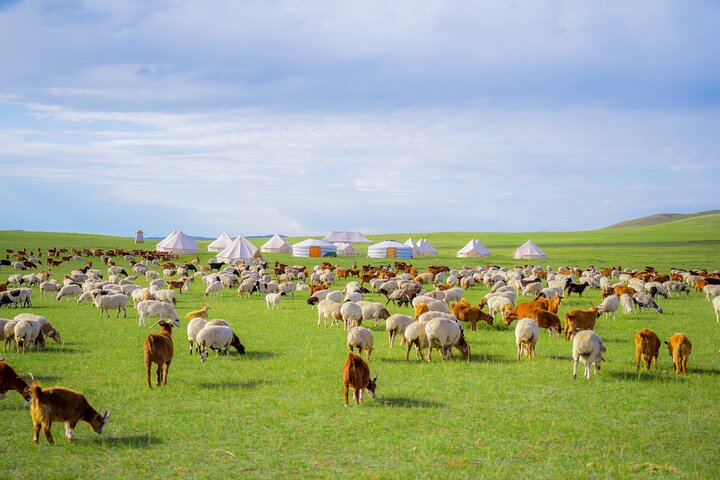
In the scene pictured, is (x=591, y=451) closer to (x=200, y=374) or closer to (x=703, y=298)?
(x=200, y=374)

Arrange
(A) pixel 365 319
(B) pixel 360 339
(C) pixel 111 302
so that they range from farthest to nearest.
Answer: (C) pixel 111 302, (A) pixel 365 319, (B) pixel 360 339

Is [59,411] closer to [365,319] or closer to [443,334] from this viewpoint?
[443,334]

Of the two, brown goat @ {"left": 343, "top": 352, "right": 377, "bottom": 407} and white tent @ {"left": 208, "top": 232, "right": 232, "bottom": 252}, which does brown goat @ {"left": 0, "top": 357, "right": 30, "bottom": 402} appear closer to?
brown goat @ {"left": 343, "top": 352, "right": 377, "bottom": 407}

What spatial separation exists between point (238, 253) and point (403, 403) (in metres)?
58.3

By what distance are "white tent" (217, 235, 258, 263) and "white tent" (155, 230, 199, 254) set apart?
460 inches

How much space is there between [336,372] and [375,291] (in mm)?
21197

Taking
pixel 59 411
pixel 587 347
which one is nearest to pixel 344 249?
pixel 587 347

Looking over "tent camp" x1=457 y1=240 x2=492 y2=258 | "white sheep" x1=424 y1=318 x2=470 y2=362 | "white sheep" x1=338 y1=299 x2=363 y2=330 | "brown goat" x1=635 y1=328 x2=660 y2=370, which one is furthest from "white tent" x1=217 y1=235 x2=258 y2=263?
"brown goat" x1=635 y1=328 x2=660 y2=370

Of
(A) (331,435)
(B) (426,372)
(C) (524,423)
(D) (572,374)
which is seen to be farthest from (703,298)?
(A) (331,435)

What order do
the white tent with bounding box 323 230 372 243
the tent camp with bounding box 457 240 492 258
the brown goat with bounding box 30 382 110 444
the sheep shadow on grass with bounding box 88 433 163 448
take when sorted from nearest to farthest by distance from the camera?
the brown goat with bounding box 30 382 110 444 < the sheep shadow on grass with bounding box 88 433 163 448 < the tent camp with bounding box 457 240 492 258 < the white tent with bounding box 323 230 372 243

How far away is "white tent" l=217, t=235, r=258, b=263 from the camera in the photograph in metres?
66.9

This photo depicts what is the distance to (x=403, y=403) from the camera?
12008 millimetres

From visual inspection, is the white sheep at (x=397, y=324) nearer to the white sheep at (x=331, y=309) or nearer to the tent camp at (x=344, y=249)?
the white sheep at (x=331, y=309)

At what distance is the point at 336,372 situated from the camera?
48.6 feet
